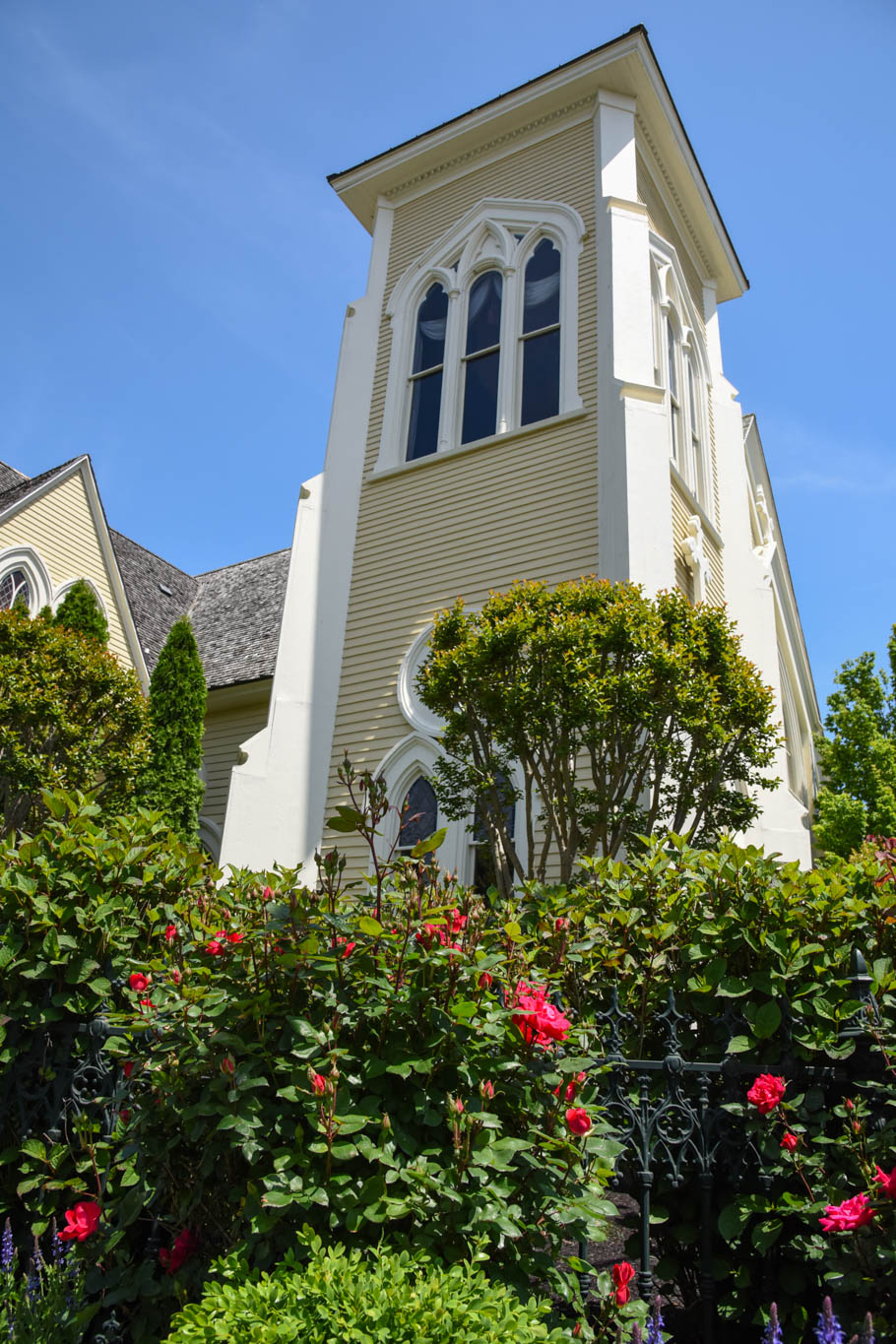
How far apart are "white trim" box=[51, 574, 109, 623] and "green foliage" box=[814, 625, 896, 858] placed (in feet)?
50.1

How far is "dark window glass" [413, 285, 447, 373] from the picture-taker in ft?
43.7

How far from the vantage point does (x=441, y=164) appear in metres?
14.3

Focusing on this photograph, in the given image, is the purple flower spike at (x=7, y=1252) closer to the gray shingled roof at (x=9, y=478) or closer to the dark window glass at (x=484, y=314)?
the dark window glass at (x=484, y=314)

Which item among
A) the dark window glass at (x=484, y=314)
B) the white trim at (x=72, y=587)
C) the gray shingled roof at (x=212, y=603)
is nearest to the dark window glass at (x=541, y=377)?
the dark window glass at (x=484, y=314)

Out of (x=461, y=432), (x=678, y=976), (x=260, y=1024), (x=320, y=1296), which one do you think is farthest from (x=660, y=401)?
(x=320, y=1296)

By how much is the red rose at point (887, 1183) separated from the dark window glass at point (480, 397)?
10.7 m

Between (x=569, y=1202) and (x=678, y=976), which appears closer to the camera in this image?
(x=569, y=1202)

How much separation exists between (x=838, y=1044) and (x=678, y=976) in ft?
2.13

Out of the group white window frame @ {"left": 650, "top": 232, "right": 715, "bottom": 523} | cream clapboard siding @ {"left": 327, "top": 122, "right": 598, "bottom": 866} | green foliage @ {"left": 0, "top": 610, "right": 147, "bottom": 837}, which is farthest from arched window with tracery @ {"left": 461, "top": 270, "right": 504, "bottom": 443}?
green foliage @ {"left": 0, "top": 610, "right": 147, "bottom": 837}

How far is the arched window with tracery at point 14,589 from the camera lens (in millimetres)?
16359

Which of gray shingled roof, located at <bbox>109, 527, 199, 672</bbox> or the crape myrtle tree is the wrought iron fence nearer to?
the crape myrtle tree

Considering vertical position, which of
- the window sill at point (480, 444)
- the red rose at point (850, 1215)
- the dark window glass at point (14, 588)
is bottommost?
the red rose at point (850, 1215)

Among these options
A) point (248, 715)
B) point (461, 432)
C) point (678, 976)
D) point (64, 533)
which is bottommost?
point (678, 976)

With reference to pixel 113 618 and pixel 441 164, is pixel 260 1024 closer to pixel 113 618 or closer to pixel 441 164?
pixel 441 164
